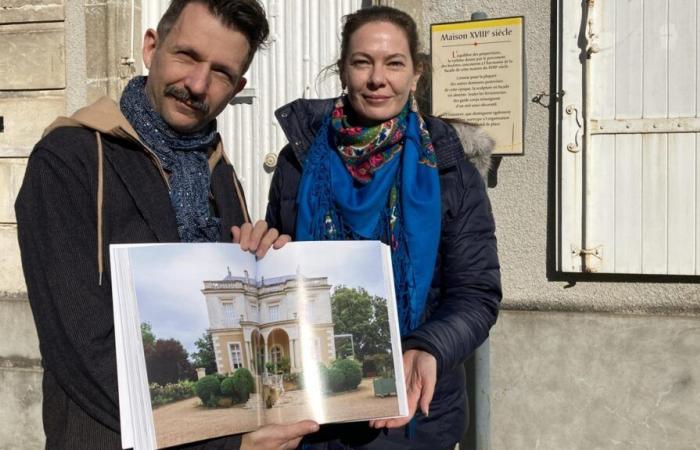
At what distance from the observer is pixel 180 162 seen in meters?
1.83

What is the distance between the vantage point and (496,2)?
4.56 metres

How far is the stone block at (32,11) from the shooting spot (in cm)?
543

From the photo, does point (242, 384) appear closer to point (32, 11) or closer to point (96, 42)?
point (96, 42)

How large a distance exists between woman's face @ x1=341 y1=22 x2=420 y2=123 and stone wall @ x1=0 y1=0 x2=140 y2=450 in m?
3.38

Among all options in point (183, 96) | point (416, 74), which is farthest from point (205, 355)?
point (416, 74)

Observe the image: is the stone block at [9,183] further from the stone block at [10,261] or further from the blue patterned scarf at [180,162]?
the blue patterned scarf at [180,162]

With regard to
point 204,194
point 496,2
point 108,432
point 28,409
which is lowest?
point 28,409

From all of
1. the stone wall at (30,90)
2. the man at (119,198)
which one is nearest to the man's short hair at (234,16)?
the man at (119,198)

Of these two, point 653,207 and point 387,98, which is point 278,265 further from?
point 653,207

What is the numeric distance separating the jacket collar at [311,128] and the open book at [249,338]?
2.11 ft

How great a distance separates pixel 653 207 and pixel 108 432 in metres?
3.47

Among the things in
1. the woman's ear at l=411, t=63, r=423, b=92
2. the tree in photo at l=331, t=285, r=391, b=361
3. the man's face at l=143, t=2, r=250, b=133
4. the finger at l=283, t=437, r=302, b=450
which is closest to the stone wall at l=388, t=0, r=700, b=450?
the woman's ear at l=411, t=63, r=423, b=92

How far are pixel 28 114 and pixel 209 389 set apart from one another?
446cm

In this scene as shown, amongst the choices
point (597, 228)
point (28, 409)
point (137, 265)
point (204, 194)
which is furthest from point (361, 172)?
point (28, 409)
